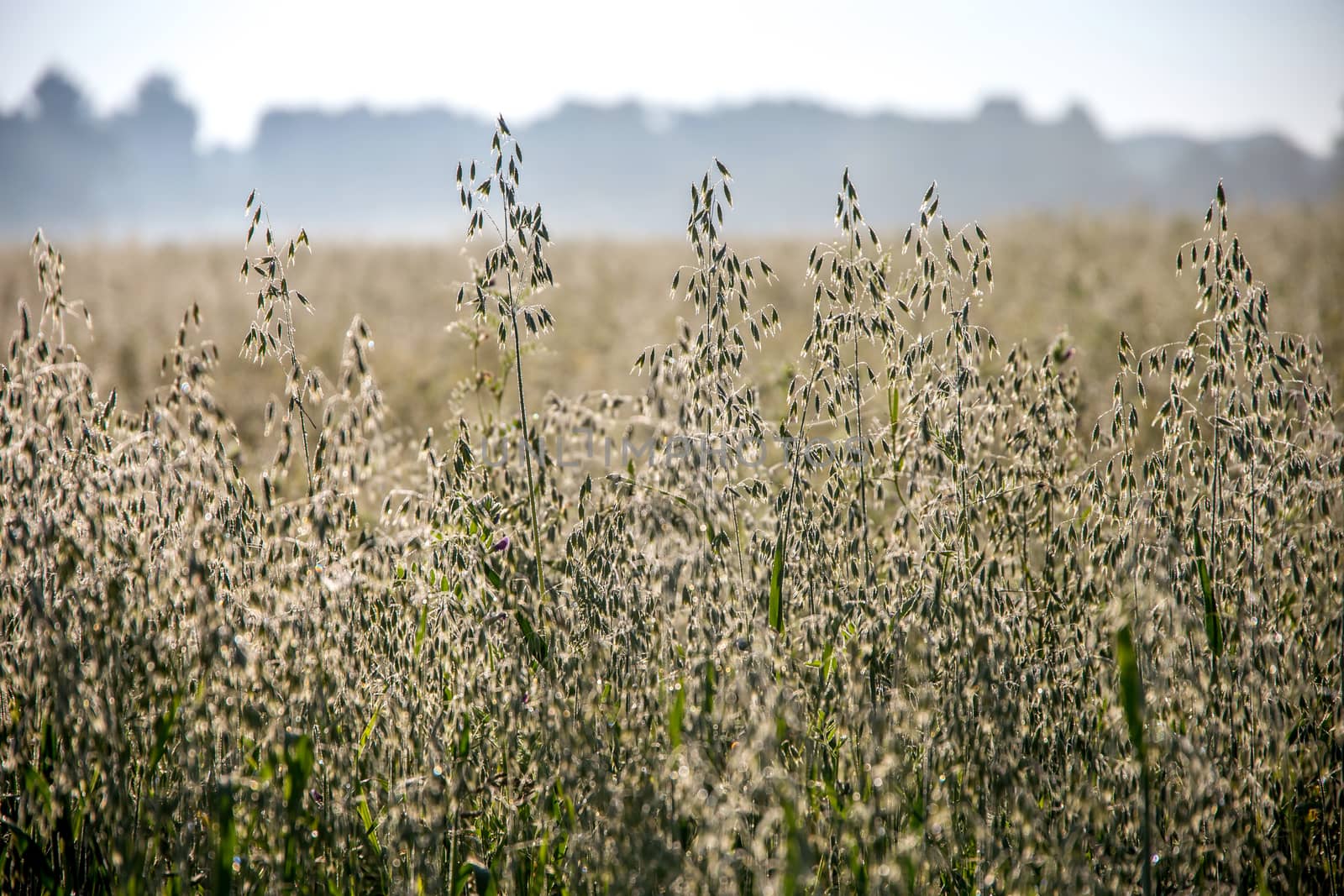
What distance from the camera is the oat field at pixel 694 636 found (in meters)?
1.93

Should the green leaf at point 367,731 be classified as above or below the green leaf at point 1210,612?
below

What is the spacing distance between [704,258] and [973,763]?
150 centimetres

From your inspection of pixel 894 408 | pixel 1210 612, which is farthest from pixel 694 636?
pixel 1210 612

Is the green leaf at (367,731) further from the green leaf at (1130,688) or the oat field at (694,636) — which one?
the green leaf at (1130,688)

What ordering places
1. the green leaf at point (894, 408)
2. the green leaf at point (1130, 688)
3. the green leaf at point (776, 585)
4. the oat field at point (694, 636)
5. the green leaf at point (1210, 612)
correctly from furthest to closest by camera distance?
the green leaf at point (894, 408), the green leaf at point (776, 585), the green leaf at point (1210, 612), the oat field at point (694, 636), the green leaf at point (1130, 688)

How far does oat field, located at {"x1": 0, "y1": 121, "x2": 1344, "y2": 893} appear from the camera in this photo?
1.93m

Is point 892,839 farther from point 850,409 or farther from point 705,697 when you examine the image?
point 850,409

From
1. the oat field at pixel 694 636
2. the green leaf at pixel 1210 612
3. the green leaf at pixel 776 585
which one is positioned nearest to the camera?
the oat field at pixel 694 636

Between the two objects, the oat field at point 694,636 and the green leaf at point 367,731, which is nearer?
the oat field at point 694,636

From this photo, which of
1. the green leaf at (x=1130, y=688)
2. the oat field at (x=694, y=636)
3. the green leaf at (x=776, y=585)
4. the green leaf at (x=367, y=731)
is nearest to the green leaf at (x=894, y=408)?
the oat field at (x=694, y=636)

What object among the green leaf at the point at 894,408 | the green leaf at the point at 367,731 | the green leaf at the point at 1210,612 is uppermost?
the green leaf at the point at 894,408

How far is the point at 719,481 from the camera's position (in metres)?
2.43

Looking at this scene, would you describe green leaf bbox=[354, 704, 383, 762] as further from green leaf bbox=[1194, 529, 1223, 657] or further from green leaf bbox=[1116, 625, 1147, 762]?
green leaf bbox=[1194, 529, 1223, 657]

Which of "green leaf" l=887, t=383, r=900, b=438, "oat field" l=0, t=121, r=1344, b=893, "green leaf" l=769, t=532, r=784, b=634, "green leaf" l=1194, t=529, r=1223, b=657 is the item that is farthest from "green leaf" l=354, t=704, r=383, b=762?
"green leaf" l=1194, t=529, r=1223, b=657
